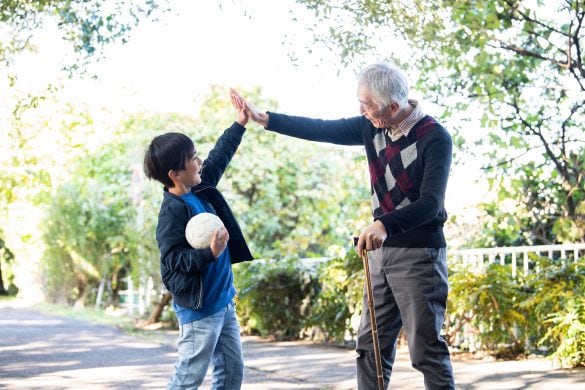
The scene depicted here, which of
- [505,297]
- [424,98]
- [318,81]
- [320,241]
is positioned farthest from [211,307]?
[320,241]

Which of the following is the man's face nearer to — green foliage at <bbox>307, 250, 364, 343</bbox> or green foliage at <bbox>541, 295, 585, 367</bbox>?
green foliage at <bbox>541, 295, 585, 367</bbox>

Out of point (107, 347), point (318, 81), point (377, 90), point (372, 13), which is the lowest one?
point (107, 347)

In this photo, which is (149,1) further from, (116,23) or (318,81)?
(318,81)

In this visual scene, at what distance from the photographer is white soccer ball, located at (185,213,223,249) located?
9.82 ft

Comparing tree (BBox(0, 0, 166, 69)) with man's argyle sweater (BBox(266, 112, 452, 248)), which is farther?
tree (BBox(0, 0, 166, 69))

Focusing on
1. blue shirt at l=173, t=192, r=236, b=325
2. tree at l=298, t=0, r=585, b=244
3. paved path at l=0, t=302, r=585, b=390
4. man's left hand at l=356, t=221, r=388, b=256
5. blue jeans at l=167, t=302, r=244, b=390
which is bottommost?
paved path at l=0, t=302, r=585, b=390

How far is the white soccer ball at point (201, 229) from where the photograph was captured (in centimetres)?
299

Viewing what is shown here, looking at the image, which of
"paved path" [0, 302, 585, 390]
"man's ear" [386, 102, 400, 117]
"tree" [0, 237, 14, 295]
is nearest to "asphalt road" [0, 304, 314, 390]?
"paved path" [0, 302, 585, 390]

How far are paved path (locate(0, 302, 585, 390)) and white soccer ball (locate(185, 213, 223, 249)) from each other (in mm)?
2276

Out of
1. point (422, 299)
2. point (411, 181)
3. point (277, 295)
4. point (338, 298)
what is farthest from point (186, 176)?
point (277, 295)

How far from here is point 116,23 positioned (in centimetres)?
586

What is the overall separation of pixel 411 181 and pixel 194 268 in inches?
32.9

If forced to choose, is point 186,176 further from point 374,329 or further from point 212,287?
point 374,329

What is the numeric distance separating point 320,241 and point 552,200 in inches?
231
